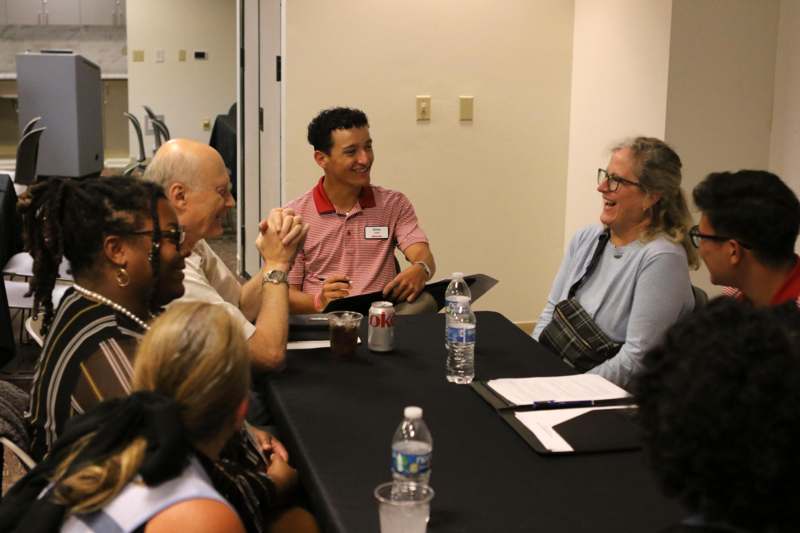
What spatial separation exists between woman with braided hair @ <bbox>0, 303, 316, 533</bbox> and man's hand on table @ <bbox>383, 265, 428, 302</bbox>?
1.81 metres

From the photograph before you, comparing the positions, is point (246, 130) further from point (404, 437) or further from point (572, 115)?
point (404, 437)

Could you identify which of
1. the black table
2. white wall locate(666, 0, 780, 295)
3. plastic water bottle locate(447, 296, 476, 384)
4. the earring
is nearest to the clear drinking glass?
the black table

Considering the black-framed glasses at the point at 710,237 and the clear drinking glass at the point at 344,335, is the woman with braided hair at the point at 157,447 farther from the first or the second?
the black-framed glasses at the point at 710,237

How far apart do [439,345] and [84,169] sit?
576cm

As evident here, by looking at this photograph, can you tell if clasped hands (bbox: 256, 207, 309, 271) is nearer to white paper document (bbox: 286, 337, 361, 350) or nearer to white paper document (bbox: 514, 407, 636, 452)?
white paper document (bbox: 286, 337, 361, 350)

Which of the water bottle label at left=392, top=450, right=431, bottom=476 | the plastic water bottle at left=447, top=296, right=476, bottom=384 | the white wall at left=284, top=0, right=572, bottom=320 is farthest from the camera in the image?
the white wall at left=284, top=0, right=572, bottom=320

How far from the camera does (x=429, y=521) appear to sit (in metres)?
1.45

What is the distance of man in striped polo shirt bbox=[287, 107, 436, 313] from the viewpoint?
3412 millimetres

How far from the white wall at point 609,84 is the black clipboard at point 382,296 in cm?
111

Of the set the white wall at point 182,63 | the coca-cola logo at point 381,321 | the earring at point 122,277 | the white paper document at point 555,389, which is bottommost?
the white paper document at point 555,389

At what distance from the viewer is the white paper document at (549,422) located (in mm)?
1748

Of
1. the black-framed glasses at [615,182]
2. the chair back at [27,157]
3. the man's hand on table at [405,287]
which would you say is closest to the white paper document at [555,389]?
the black-framed glasses at [615,182]

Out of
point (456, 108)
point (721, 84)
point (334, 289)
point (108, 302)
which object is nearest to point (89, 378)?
point (108, 302)

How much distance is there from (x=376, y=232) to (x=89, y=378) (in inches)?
75.6
